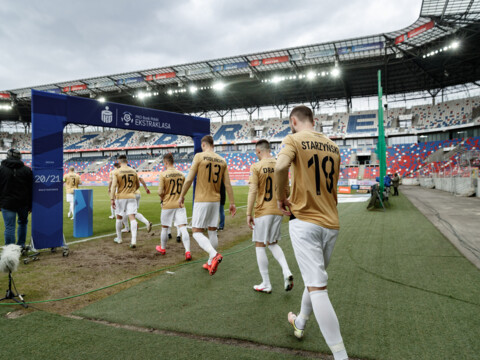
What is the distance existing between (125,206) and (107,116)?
2.19 m

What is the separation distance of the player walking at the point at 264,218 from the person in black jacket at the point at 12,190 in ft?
14.7

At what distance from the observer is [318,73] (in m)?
35.2

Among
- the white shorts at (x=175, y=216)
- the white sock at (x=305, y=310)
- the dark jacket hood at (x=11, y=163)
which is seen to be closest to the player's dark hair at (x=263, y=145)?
the white sock at (x=305, y=310)

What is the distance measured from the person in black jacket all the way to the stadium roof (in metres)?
29.0

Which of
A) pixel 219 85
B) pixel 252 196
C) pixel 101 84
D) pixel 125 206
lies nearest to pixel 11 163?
pixel 125 206

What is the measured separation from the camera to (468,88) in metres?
39.3

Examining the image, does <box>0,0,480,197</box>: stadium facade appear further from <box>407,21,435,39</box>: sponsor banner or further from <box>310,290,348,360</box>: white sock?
<box>310,290,348,360</box>: white sock

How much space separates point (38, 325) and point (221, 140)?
154 feet

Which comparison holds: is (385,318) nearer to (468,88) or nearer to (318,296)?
(318,296)

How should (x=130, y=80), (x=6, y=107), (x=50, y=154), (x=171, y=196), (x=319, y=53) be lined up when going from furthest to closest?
(x=6, y=107), (x=130, y=80), (x=319, y=53), (x=50, y=154), (x=171, y=196)

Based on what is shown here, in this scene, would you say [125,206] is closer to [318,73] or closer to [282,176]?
[282,176]

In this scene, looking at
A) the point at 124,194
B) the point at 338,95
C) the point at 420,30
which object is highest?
the point at 420,30

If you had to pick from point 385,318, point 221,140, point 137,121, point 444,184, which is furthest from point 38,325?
point 221,140

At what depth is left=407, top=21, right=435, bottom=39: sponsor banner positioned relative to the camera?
2502 cm
